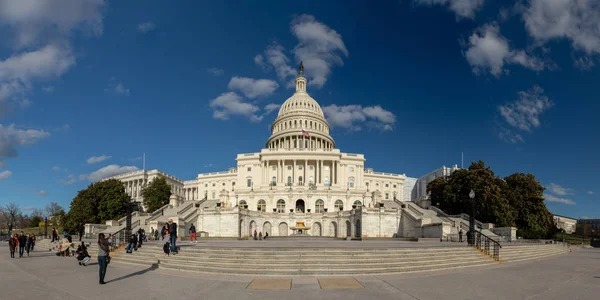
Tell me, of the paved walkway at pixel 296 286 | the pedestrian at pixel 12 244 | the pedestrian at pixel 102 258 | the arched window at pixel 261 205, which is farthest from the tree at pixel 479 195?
the pedestrian at pixel 12 244

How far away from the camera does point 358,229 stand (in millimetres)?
58250

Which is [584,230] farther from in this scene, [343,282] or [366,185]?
[343,282]

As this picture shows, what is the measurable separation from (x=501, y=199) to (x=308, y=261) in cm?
4688

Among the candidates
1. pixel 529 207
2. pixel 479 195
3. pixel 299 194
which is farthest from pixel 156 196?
pixel 529 207

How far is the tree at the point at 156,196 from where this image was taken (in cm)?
7700

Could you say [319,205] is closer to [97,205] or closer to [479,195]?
[479,195]

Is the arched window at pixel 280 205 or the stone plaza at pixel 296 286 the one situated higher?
the stone plaza at pixel 296 286

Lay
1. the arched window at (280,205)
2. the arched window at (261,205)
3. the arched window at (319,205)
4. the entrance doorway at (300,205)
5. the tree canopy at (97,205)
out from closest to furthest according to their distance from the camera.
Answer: the tree canopy at (97,205) → the arched window at (280,205) → the arched window at (261,205) → the arched window at (319,205) → the entrance doorway at (300,205)

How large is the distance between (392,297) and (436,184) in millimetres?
64230

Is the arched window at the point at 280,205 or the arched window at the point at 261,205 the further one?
the arched window at the point at 261,205

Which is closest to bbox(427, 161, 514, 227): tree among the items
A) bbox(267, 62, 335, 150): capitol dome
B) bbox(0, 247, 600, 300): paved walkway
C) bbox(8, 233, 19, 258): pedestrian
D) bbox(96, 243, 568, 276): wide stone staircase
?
bbox(96, 243, 568, 276): wide stone staircase

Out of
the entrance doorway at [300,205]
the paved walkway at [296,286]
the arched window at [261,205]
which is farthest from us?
the entrance doorway at [300,205]

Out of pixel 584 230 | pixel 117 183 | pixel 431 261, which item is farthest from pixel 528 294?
pixel 584 230

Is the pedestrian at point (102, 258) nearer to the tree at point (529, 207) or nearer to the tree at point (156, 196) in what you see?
the tree at point (529, 207)
